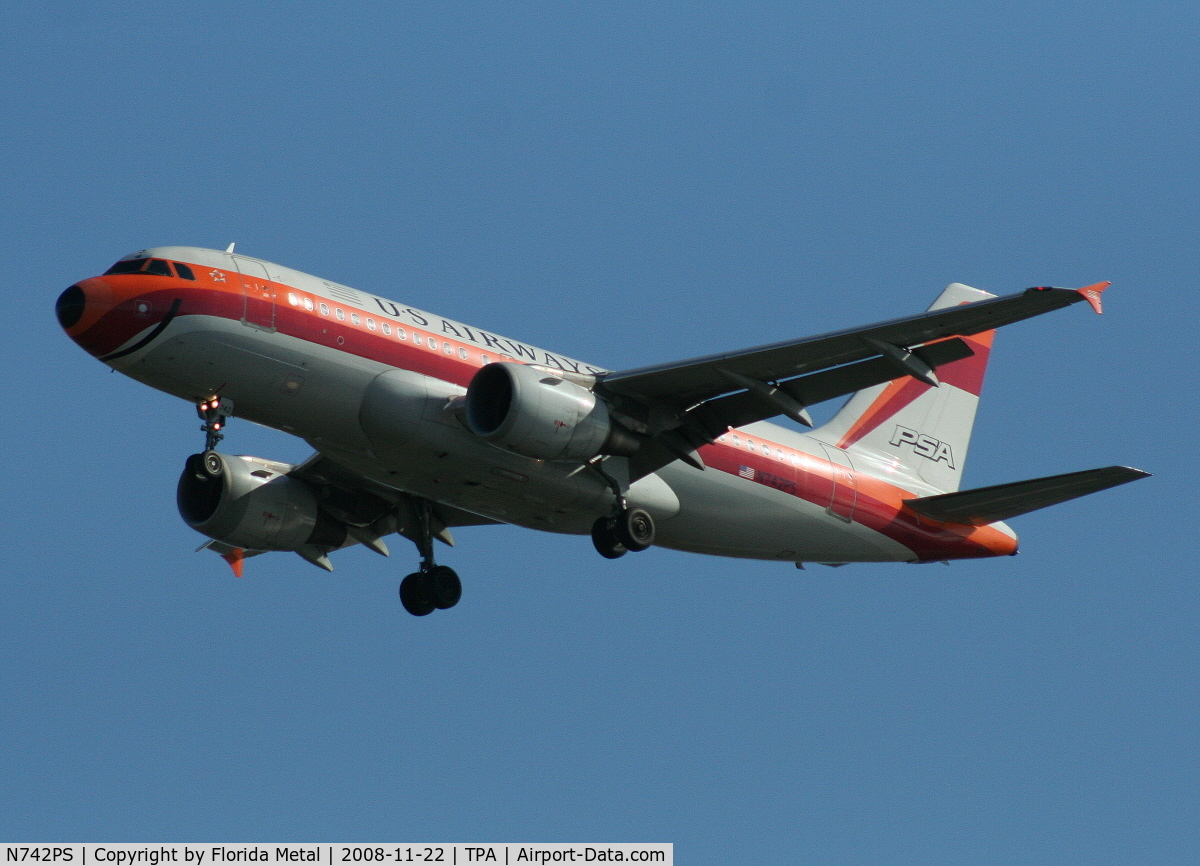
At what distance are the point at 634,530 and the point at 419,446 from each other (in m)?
4.76

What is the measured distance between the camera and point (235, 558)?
37.2 m

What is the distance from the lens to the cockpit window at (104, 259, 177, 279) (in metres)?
27.8

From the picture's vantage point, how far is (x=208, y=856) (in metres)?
27.4

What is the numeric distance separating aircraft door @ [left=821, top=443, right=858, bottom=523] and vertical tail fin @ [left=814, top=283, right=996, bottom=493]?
1.08 meters

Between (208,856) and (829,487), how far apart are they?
15222 millimetres

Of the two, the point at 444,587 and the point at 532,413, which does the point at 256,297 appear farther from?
the point at 444,587

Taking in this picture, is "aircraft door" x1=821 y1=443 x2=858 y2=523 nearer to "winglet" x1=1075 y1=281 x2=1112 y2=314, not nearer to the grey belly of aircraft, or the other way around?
A: the grey belly of aircraft

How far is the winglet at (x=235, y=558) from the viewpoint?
3700 cm

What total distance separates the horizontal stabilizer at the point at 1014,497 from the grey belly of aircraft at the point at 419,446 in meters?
3.42

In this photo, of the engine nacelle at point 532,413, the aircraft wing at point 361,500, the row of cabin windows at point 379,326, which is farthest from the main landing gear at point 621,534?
the aircraft wing at point 361,500

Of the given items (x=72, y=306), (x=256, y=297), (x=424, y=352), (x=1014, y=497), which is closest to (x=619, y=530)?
(x=424, y=352)

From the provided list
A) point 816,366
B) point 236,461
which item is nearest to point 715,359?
point 816,366

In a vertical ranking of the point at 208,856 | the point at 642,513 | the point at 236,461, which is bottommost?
the point at 208,856

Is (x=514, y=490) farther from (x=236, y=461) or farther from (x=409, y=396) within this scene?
(x=236, y=461)
